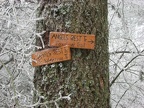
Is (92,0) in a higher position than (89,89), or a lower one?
higher

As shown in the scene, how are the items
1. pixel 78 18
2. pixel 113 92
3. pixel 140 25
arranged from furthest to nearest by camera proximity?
pixel 140 25 → pixel 113 92 → pixel 78 18

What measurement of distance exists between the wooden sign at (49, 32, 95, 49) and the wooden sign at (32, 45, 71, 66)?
0.10ft

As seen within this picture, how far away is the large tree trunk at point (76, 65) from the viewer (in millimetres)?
1905

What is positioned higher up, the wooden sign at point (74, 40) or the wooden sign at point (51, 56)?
the wooden sign at point (74, 40)

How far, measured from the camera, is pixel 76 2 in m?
1.92

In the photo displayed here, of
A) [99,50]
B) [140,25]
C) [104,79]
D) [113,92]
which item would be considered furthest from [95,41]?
[140,25]

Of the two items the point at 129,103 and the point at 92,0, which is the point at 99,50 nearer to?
the point at 92,0

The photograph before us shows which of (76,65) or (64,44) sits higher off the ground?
(64,44)

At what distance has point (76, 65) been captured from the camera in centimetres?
190

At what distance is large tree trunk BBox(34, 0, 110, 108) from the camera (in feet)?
6.25

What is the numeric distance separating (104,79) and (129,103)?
3293mm

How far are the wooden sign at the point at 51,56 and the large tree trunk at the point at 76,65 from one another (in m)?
0.03

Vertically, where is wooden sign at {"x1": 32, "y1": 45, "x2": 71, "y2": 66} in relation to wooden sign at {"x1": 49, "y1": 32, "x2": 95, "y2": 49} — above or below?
below

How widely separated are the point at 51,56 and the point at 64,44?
0.33 feet
